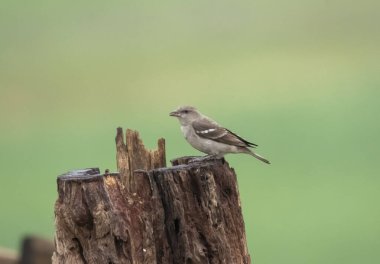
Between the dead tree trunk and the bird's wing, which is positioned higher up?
the bird's wing

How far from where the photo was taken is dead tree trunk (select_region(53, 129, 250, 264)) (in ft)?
24.9

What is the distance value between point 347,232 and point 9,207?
4583 mm

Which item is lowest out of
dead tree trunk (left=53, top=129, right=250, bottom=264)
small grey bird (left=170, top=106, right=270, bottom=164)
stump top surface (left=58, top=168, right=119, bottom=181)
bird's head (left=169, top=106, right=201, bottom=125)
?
dead tree trunk (left=53, top=129, right=250, bottom=264)

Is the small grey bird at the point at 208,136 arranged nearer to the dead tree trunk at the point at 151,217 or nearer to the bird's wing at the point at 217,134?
the bird's wing at the point at 217,134

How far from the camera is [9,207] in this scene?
57.1 ft

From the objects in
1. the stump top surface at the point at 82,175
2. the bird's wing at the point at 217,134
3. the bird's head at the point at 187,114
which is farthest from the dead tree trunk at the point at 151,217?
the bird's head at the point at 187,114

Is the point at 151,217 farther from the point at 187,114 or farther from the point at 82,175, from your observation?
the point at 187,114

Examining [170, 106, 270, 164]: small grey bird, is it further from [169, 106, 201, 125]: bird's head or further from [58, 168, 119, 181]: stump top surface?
[58, 168, 119, 181]: stump top surface

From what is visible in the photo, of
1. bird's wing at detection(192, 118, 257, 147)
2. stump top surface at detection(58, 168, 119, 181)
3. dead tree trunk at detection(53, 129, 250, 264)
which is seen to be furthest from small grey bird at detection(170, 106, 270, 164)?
stump top surface at detection(58, 168, 119, 181)

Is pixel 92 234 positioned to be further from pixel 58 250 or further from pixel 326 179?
pixel 326 179

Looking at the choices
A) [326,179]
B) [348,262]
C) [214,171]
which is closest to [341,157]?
[326,179]

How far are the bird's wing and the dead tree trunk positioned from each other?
3934 millimetres

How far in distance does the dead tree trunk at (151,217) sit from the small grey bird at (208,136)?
3809 millimetres

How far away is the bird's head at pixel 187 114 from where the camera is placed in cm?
1249
